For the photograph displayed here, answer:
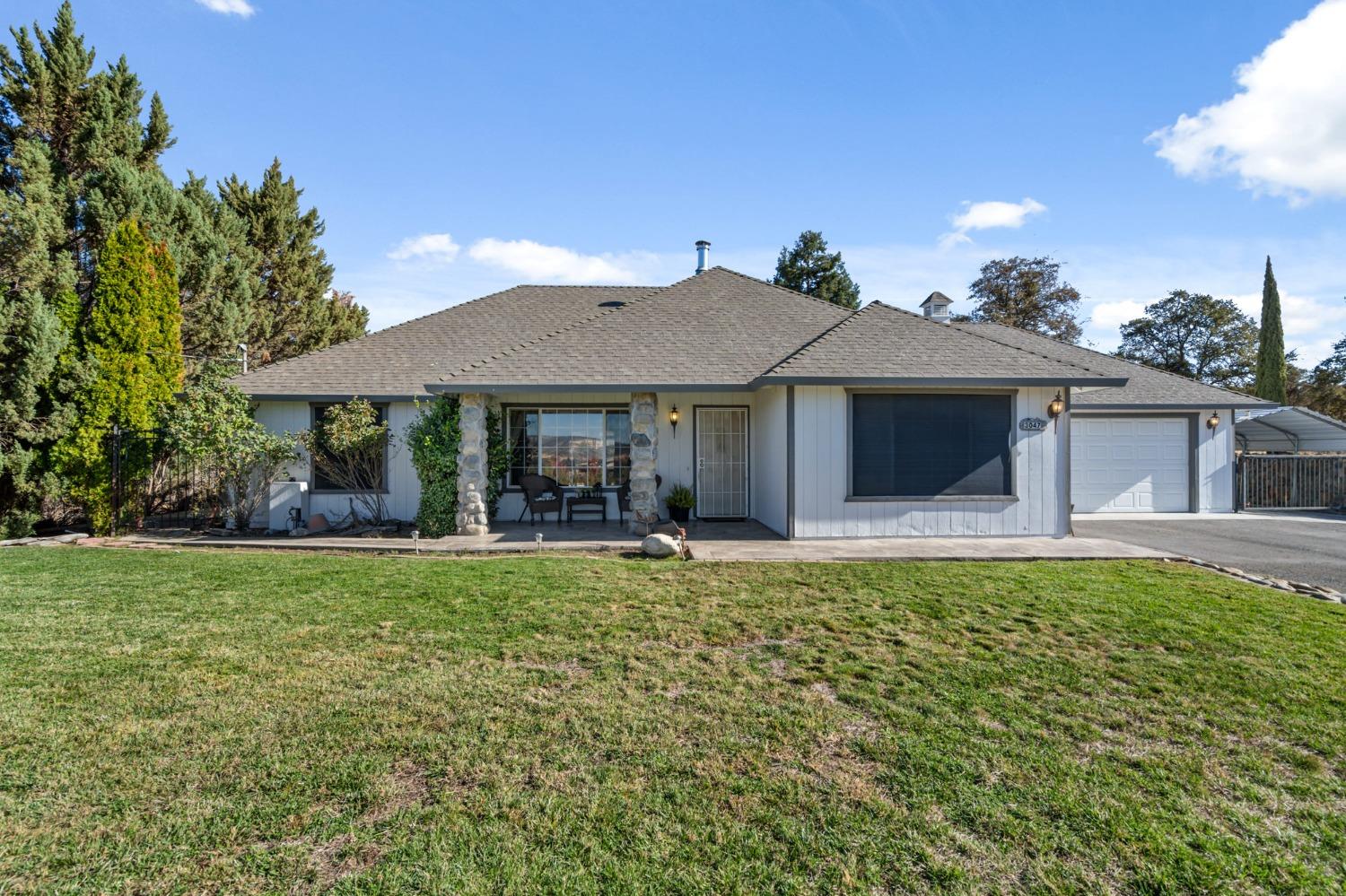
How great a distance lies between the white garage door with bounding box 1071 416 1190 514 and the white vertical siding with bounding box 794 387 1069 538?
4818mm

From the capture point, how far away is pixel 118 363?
10109mm

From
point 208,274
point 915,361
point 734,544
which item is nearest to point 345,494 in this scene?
point 734,544

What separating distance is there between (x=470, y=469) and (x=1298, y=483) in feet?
59.6

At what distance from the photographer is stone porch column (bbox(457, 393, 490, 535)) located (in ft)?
31.9

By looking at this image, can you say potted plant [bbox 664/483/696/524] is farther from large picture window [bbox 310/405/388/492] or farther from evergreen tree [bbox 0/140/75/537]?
evergreen tree [bbox 0/140/75/537]

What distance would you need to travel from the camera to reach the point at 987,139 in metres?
11.3

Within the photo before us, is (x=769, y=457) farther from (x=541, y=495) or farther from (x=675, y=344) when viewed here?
(x=541, y=495)

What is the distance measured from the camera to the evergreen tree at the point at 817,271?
3105 cm

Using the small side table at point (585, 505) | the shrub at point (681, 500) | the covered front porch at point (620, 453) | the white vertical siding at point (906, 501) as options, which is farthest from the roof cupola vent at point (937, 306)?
the small side table at point (585, 505)

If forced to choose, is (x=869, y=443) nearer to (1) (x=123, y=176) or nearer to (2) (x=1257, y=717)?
(2) (x=1257, y=717)

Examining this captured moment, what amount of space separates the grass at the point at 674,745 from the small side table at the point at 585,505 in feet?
16.7

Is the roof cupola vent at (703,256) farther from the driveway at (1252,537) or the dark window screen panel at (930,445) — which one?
the driveway at (1252,537)

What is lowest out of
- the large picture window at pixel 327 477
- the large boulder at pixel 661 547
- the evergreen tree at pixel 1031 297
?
the large boulder at pixel 661 547

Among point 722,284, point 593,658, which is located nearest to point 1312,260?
point 722,284
